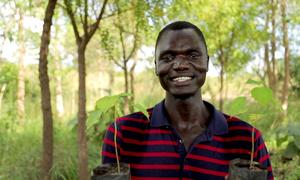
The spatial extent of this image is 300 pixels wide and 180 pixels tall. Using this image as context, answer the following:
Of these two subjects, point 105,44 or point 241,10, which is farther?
point 241,10

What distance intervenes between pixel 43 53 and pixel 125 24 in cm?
441

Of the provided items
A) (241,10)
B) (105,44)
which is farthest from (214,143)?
(241,10)

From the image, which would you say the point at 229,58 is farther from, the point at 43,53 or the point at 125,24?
the point at 43,53

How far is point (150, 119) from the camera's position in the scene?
1.32 metres

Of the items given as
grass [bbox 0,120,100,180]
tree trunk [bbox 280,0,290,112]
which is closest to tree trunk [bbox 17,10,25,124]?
grass [bbox 0,120,100,180]

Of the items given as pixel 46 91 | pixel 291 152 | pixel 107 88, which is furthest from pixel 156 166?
pixel 107 88

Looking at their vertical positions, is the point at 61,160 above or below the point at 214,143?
below

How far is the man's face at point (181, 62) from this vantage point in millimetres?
1197

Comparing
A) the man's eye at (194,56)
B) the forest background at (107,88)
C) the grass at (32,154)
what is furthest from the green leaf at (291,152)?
the man's eye at (194,56)

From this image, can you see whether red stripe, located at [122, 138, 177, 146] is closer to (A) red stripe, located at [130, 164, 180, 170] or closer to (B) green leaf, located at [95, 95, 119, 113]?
(A) red stripe, located at [130, 164, 180, 170]

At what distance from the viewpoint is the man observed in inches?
48.0

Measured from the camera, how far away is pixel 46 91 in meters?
3.87

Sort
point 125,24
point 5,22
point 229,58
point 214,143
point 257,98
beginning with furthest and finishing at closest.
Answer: point 229,58 < point 125,24 < point 5,22 < point 214,143 < point 257,98

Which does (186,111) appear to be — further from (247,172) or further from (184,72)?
(247,172)
